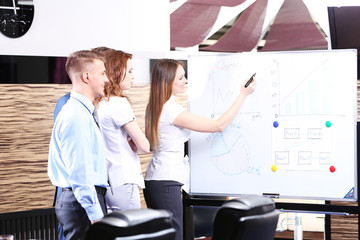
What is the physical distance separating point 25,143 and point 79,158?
1608mm

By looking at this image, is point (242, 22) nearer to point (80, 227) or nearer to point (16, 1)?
point (16, 1)

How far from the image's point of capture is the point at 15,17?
398 centimetres

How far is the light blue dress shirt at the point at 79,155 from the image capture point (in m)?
2.46

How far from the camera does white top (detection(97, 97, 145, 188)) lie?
3.01 m

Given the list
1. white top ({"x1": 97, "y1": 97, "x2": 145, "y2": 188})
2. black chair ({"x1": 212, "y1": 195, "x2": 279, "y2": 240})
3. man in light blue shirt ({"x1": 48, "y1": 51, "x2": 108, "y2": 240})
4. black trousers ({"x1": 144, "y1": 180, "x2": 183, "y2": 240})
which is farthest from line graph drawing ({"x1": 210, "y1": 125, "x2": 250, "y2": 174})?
black chair ({"x1": 212, "y1": 195, "x2": 279, "y2": 240})

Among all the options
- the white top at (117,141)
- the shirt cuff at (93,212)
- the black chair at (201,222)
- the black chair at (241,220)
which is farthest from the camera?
the black chair at (201,222)

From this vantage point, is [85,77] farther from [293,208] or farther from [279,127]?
[293,208]

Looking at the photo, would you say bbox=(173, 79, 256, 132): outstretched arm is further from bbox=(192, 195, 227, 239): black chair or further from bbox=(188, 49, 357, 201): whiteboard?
bbox=(192, 195, 227, 239): black chair

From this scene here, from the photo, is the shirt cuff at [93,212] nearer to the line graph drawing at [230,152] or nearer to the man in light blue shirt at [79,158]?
the man in light blue shirt at [79,158]

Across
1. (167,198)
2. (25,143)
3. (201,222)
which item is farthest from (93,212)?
(201,222)

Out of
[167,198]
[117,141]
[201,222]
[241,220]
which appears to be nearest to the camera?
[241,220]

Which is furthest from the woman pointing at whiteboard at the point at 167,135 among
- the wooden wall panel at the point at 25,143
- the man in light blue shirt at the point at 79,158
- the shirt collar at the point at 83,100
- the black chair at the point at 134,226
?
the black chair at the point at 134,226

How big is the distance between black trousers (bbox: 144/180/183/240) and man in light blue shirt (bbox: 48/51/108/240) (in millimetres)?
609

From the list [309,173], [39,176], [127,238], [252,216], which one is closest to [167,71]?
[309,173]
